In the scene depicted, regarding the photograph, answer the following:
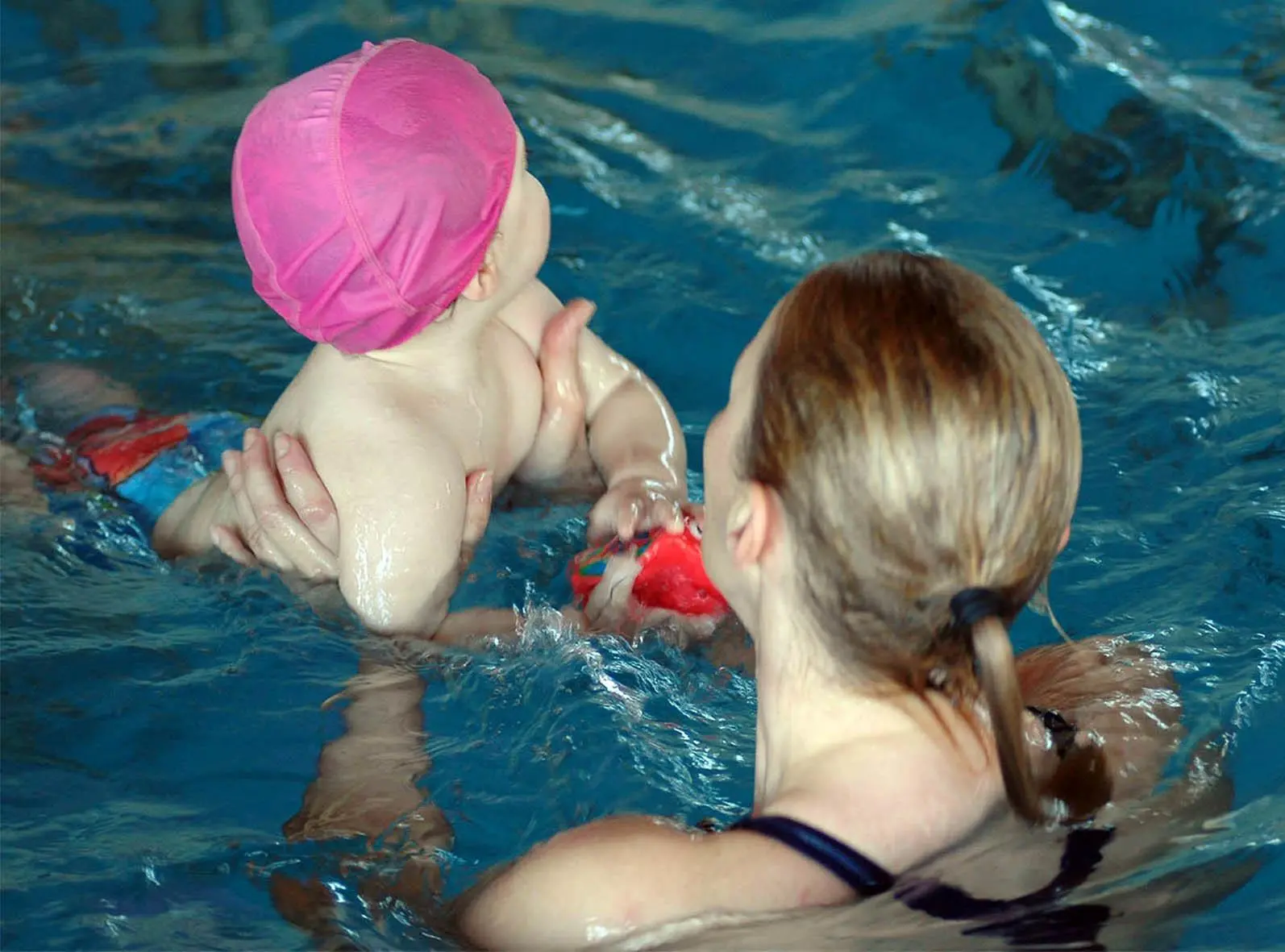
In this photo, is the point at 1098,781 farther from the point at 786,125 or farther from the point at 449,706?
the point at 786,125

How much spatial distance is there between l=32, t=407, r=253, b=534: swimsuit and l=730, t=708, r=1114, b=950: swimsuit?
215cm

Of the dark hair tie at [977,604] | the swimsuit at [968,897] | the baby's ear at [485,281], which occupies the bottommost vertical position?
the swimsuit at [968,897]

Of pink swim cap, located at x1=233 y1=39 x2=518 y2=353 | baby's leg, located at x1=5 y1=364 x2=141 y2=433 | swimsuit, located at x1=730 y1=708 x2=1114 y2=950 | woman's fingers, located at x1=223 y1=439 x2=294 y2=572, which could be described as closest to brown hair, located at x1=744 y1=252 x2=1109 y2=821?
swimsuit, located at x1=730 y1=708 x2=1114 y2=950

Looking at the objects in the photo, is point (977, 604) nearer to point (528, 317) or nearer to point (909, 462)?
point (909, 462)

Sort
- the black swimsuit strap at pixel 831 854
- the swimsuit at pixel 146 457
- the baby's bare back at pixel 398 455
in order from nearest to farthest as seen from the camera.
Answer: the black swimsuit strap at pixel 831 854, the baby's bare back at pixel 398 455, the swimsuit at pixel 146 457

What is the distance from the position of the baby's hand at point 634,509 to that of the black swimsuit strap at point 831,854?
1.23m

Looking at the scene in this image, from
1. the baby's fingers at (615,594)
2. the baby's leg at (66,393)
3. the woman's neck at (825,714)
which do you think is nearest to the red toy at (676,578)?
the baby's fingers at (615,594)

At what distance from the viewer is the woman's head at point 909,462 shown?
5.89 ft

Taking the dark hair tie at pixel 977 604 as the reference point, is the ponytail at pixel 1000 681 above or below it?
below

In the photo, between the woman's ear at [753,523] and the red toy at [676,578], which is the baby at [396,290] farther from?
the woman's ear at [753,523]

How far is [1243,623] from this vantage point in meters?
3.16

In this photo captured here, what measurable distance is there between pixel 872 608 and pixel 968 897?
46 cm

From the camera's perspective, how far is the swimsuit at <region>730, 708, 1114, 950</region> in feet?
6.46

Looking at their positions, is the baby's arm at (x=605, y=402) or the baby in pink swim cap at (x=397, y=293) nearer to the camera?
the baby in pink swim cap at (x=397, y=293)
